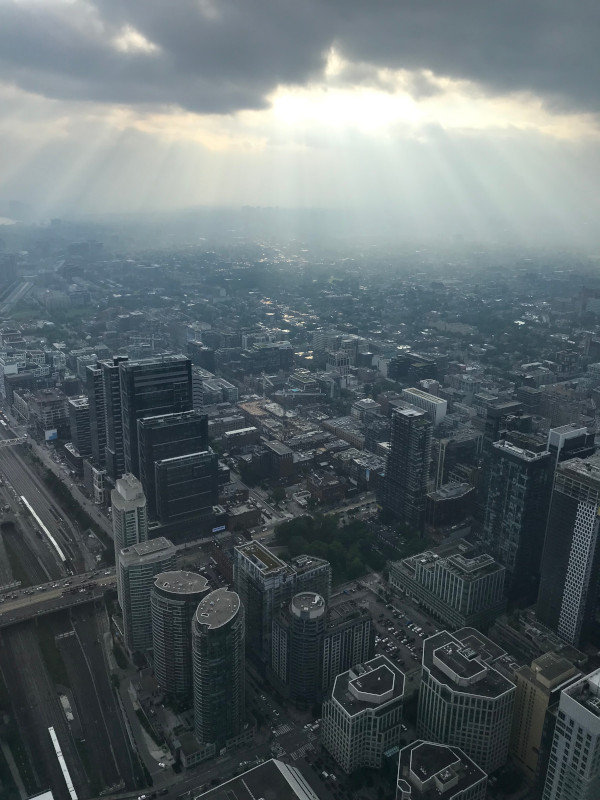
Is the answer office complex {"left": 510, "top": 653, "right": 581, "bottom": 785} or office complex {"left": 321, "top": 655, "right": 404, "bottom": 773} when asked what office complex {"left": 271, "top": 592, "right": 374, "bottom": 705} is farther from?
office complex {"left": 510, "top": 653, "right": 581, "bottom": 785}

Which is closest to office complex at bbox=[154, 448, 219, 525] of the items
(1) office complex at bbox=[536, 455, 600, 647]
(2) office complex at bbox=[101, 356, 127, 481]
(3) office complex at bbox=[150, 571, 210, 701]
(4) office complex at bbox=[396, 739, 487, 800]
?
(2) office complex at bbox=[101, 356, 127, 481]

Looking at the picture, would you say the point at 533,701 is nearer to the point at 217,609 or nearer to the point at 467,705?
the point at 467,705

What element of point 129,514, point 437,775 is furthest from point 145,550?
point 437,775

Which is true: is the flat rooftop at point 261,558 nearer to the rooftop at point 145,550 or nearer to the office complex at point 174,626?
the office complex at point 174,626

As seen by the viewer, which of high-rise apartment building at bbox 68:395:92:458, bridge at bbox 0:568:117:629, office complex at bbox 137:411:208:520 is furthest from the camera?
high-rise apartment building at bbox 68:395:92:458

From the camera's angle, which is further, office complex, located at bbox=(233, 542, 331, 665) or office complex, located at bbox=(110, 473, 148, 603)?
office complex, located at bbox=(110, 473, 148, 603)

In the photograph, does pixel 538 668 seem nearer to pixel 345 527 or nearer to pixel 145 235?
pixel 345 527

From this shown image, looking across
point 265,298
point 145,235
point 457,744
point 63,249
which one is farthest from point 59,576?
point 145,235
